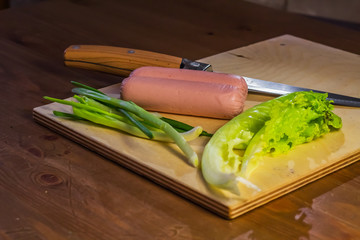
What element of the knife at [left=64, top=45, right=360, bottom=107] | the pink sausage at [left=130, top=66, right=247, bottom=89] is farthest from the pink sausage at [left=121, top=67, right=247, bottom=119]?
the knife at [left=64, top=45, right=360, bottom=107]

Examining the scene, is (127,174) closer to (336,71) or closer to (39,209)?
(39,209)

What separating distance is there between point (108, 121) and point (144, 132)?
122mm

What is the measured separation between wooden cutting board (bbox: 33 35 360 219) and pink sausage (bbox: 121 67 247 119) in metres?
0.04

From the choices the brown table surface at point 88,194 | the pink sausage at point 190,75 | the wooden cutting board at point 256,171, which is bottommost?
the brown table surface at point 88,194

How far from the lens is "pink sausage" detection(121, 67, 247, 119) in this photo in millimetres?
1524

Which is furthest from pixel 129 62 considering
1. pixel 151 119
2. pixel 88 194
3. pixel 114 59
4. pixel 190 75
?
pixel 88 194

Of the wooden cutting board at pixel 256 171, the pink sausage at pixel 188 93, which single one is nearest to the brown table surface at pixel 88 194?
the wooden cutting board at pixel 256 171

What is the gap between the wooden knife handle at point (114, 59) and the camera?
5.77 ft

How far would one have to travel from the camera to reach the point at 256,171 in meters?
1.31

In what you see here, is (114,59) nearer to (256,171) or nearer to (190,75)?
(190,75)

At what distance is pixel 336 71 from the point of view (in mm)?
1975

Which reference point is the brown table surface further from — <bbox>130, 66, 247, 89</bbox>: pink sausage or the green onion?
<bbox>130, 66, 247, 89</bbox>: pink sausage

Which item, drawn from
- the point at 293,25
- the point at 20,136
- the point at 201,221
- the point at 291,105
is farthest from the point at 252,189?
the point at 293,25

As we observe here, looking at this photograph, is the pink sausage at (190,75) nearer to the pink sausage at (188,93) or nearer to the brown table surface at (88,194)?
Answer: the pink sausage at (188,93)
